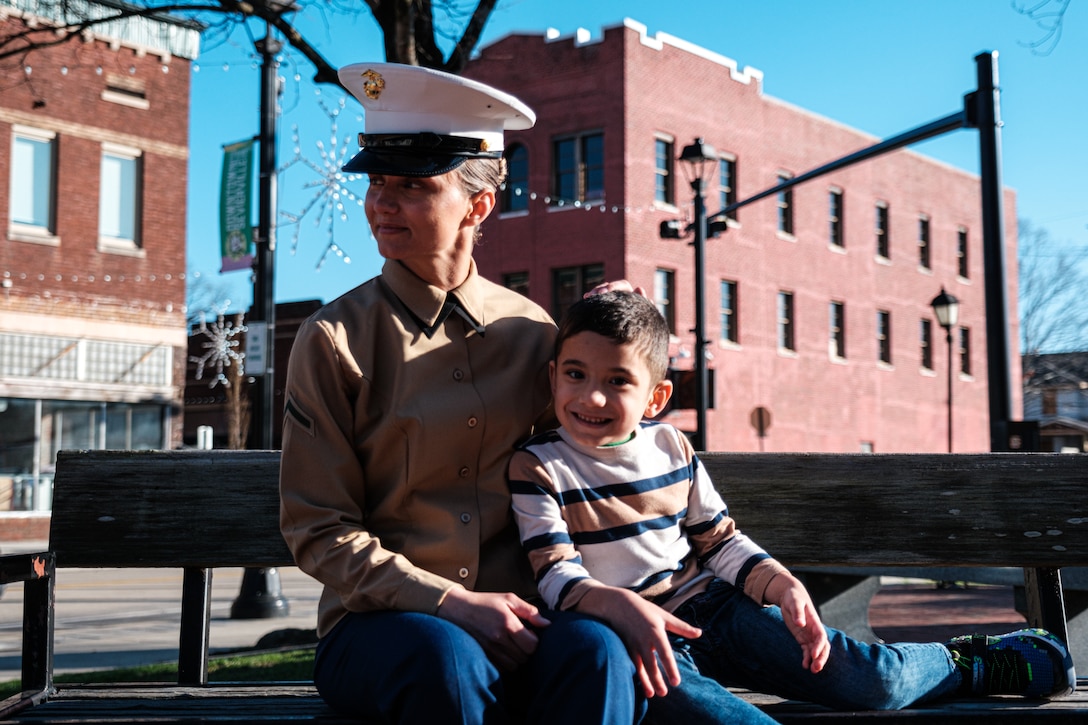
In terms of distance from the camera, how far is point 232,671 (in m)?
7.65

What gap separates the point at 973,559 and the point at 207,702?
88.4 inches

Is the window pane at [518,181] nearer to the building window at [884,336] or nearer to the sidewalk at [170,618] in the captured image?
the building window at [884,336]

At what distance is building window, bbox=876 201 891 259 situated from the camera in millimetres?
39469

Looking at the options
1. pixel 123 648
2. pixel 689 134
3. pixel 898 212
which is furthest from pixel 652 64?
pixel 123 648

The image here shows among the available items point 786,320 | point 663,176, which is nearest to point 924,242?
point 786,320

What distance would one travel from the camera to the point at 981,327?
43906mm

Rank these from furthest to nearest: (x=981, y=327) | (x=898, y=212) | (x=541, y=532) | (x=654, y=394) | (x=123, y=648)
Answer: (x=981, y=327) < (x=898, y=212) < (x=123, y=648) < (x=654, y=394) < (x=541, y=532)

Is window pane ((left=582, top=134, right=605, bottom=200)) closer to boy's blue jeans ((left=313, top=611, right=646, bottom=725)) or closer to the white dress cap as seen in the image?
the white dress cap

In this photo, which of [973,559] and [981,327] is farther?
[981,327]

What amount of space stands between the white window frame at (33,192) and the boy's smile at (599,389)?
78.7ft

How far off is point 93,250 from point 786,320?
18.9 m

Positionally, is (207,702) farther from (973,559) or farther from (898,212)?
(898,212)

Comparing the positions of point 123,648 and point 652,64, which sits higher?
point 652,64

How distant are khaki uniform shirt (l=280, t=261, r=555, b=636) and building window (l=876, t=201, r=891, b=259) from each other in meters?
38.0
